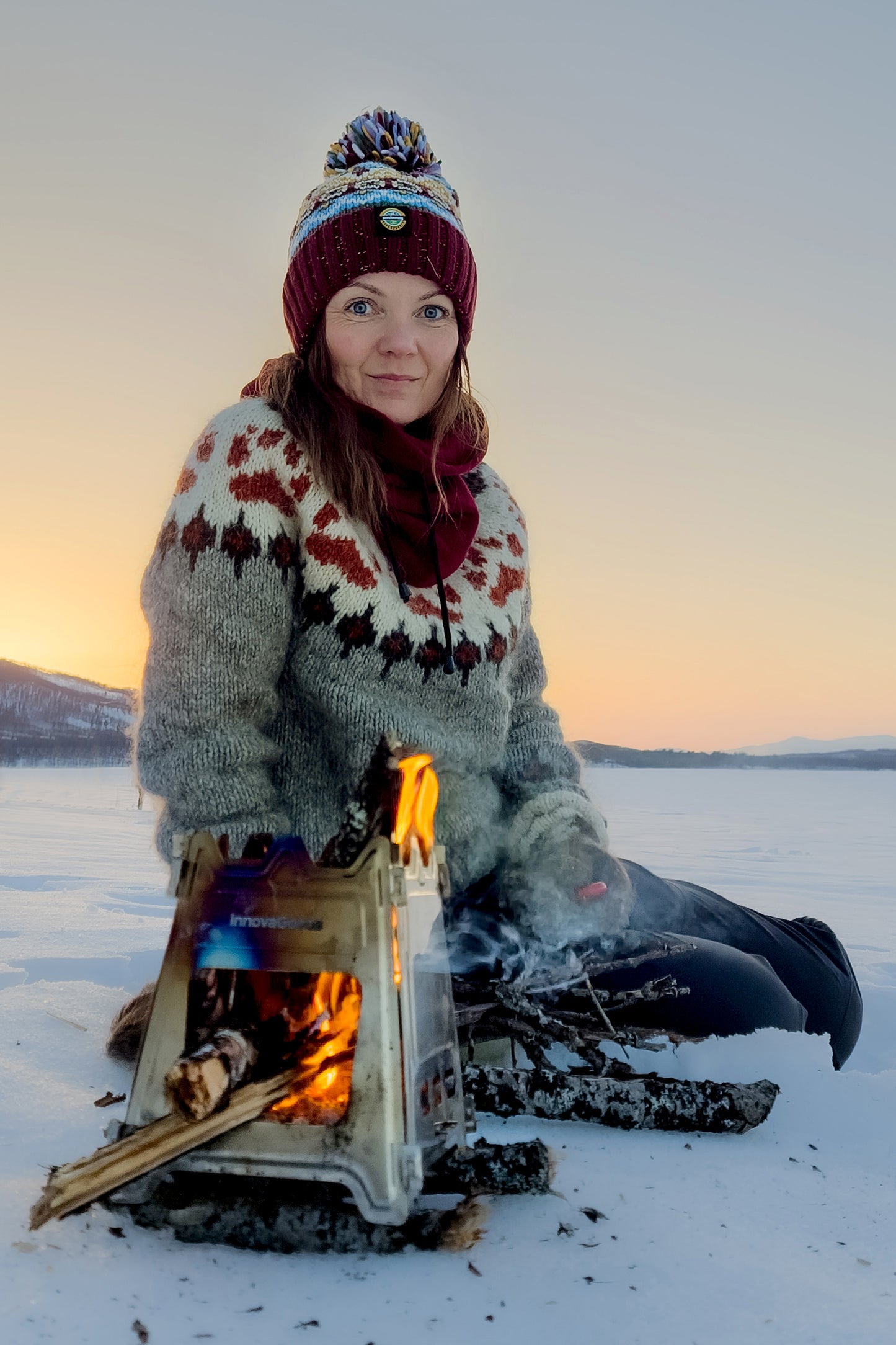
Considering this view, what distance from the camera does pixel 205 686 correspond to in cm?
173

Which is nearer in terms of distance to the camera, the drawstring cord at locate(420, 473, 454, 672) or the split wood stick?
the split wood stick

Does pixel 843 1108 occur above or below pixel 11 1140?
below

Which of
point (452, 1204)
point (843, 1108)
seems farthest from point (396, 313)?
point (843, 1108)

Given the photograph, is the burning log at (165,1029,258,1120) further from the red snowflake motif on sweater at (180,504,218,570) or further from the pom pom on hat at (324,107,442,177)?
the pom pom on hat at (324,107,442,177)

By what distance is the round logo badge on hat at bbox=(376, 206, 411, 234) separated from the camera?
1.94 meters

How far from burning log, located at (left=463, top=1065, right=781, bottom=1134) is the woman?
48 centimetres

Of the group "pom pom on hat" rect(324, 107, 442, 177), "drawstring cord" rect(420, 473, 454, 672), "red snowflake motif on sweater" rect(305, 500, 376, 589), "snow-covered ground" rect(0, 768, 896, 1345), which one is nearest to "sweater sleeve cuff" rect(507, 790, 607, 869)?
"snow-covered ground" rect(0, 768, 896, 1345)

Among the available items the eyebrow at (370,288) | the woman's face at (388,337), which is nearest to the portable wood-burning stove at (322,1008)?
the woman's face at (388,337)

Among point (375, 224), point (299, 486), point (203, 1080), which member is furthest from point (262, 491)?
point (203, 1080)

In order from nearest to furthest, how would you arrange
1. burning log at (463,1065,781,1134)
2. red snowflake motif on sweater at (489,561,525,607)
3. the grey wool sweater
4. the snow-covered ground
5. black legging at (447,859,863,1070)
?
the snow-covered ground < burning log at (463,1065,781,1134) < the grey wool sweater < black legging at (447,859,863,1070) < red snowflake motif on sweater at (489,561,525,607)

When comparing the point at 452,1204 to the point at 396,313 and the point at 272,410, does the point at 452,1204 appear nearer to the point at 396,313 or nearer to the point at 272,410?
the point at 272,410

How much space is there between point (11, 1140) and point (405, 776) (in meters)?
0.81

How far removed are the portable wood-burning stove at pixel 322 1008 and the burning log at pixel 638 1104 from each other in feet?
1.26

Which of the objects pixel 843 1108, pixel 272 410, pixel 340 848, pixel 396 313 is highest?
pixel 396 313
